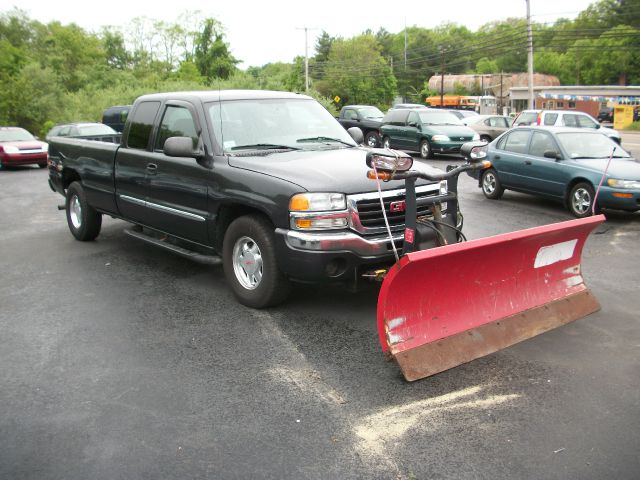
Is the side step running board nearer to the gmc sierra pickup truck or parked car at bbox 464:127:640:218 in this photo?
the gmc sierra pickup truck

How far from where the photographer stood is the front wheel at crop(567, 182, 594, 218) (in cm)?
1062

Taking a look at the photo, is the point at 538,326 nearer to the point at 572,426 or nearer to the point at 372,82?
the point at 572,426

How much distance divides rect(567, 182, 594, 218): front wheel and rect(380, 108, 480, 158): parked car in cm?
980

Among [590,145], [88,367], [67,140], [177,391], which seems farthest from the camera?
[590,145]

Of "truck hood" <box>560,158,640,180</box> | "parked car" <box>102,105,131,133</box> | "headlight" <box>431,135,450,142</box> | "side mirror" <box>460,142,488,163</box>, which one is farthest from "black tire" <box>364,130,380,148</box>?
"side mirror" <box>460,142,488,163</box>

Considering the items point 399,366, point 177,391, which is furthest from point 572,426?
point 177,391

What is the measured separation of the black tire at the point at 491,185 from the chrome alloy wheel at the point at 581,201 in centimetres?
204

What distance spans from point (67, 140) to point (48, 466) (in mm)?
6631

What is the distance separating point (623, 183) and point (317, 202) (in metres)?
7.06

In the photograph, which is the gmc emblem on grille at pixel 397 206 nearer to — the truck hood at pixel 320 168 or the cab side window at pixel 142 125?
the truck hood at pixel 320 168

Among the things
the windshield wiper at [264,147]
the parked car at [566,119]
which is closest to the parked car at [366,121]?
the parked car at [566,119]

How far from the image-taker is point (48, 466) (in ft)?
11.2

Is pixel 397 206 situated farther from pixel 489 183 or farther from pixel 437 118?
pixel 437 118

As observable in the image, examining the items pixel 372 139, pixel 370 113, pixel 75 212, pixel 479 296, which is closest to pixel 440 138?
pixel 372 139
